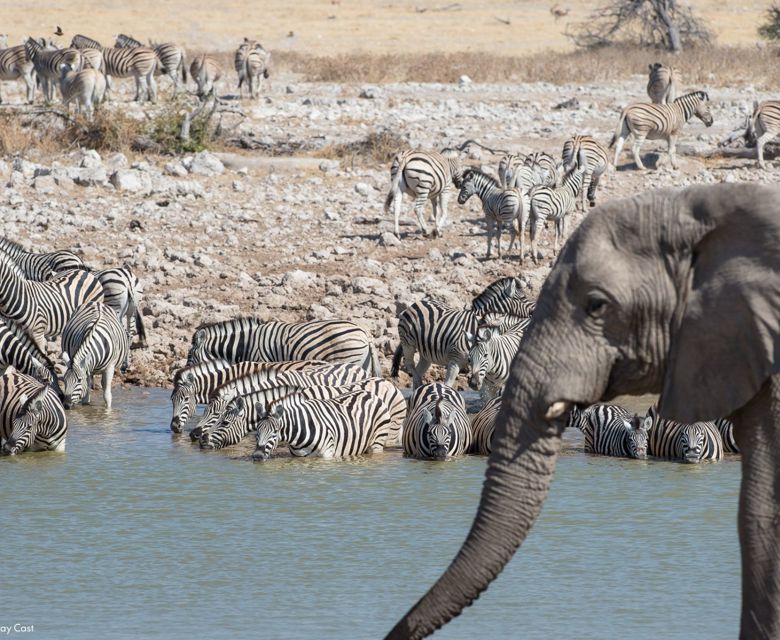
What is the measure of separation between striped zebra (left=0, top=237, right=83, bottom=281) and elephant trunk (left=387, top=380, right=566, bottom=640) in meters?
9.94

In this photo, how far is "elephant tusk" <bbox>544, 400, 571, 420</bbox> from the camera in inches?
145

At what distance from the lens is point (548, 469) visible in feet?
12.3

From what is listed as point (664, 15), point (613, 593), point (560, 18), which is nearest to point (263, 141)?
point (613, 593)

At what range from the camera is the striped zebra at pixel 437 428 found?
938cm

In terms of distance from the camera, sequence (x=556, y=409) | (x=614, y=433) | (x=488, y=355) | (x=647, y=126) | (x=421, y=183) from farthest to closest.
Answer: (x=647, y=126) → (x=421, y=183) → (x=488, y=355) → (x=614, y=433) → (x=556, y=409)

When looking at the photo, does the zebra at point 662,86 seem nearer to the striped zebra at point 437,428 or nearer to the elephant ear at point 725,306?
the striped zebra at point 437,428

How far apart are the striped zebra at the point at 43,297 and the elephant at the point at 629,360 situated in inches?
342

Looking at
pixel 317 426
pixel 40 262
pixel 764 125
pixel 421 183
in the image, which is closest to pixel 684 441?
pixel 317 426

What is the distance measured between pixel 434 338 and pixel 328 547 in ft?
13.5

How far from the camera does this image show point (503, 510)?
373 centimetres

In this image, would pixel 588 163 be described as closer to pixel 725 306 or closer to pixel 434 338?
pixel 434 338

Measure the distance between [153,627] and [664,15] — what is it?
3020 cm

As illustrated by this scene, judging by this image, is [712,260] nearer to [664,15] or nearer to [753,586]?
[753,586]

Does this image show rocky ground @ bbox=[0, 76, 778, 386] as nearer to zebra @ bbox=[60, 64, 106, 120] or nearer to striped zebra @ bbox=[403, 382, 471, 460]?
zebra @ bbox=[60, 64, 106, 120]
